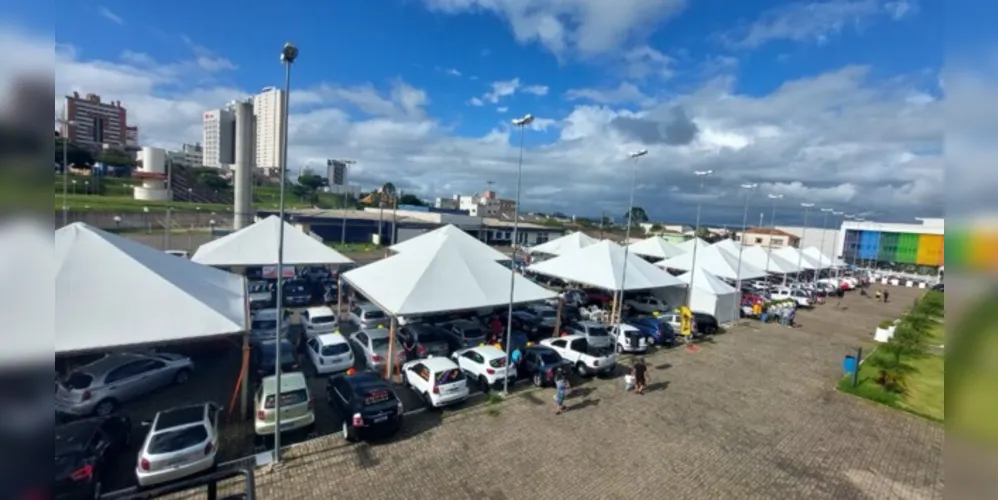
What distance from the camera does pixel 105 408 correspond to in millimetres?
11977

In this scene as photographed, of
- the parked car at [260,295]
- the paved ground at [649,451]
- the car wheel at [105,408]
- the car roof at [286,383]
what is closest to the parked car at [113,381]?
the car wheel at [105,408]

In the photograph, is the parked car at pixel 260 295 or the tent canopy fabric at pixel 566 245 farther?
the tent canopy fabric at pixel 566 245

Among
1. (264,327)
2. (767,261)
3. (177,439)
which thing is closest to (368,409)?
(177,439)

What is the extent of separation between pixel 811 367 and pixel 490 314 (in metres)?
15.2

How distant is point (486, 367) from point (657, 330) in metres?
10.6

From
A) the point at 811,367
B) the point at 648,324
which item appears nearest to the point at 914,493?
the point at 811,367

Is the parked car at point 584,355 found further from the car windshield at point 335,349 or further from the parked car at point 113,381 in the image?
the parked car at point 113,381

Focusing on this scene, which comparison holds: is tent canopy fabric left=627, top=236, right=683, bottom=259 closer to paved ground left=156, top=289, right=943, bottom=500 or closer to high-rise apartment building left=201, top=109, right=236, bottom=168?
paved ground left=156, top=289, right=943, bottom=500

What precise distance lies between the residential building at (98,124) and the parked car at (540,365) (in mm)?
93218

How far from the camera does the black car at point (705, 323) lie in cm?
2452

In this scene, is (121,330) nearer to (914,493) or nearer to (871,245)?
(914,493)

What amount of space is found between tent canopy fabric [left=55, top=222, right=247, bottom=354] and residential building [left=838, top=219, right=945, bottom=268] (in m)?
96.1

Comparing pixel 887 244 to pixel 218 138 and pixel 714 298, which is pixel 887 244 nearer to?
pixel 714 298

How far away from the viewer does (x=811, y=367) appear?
2023 centimetres
